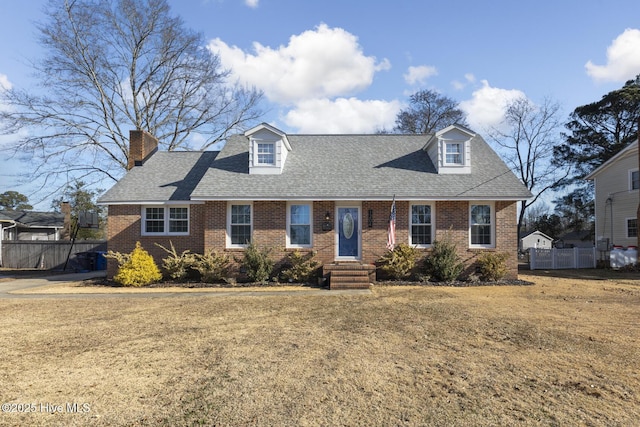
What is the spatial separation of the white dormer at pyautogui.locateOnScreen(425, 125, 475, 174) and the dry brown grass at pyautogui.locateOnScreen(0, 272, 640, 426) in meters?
6.96

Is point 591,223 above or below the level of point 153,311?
above

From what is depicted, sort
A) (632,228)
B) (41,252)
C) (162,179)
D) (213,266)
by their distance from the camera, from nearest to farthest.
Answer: (213,266), (162,179), (632,228), (41,252)

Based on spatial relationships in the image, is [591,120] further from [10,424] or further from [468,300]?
[10,424]

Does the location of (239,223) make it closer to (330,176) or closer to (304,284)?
(304,284)

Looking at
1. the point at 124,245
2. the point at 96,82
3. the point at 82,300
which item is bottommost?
the point at 82,300

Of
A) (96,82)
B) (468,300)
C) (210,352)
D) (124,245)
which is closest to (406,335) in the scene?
(210,352)

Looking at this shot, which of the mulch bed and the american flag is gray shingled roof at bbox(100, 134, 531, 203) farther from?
the mulch bed

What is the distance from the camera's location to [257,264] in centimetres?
1347

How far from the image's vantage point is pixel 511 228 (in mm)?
14070

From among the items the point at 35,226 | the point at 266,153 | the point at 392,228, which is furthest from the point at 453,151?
the point at 35,226

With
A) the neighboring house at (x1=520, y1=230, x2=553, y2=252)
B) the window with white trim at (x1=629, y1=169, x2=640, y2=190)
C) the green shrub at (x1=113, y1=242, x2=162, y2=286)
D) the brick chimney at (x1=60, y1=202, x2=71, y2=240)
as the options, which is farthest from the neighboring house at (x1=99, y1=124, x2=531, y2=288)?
the neighboring house at (x1=520, y1=230, x2=553, y2=252)

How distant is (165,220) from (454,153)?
39.4 feet

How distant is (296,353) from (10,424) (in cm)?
339

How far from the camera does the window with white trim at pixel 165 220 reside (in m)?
15.2
